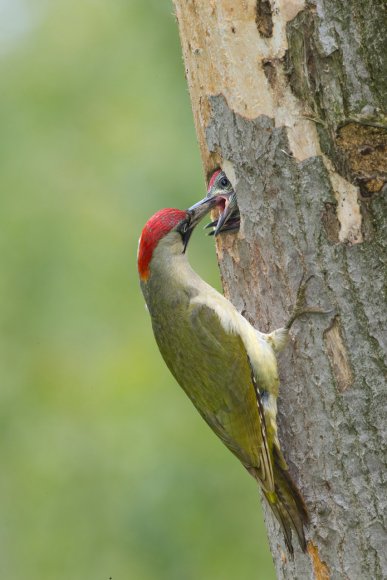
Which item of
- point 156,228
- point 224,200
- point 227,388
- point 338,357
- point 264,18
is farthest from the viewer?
point 156,228

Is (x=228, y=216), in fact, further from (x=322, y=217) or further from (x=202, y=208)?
(x=322, y=217)

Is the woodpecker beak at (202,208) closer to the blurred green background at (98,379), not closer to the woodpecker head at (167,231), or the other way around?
the woodpecker head at (167,231)

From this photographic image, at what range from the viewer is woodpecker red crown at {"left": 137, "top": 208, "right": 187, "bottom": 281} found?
4.71m

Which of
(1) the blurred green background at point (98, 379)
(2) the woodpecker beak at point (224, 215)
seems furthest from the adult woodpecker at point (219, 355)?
(1) the blurred green background at point (98, 379)

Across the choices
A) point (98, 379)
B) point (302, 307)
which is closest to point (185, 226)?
point (302, 307)

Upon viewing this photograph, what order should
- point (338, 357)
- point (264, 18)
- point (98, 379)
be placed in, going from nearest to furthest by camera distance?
1. point (338, 357)
2. point (264, 18)
3. point (98, 379)

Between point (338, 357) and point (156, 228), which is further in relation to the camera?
point (156, 228)

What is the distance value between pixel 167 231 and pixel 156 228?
64 millimetres

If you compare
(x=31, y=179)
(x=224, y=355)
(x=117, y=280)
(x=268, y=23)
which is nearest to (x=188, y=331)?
(x=224, y=355)

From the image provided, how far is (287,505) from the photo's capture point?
3.83 m

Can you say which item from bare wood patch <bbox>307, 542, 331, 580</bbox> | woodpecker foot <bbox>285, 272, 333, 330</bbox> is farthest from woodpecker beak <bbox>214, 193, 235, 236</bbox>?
bare wood patch <bbox>307, 542, 331, 580</bbox>

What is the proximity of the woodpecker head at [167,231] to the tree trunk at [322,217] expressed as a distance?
74 cm

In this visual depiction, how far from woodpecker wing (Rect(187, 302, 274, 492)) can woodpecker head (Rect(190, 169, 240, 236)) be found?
1.30 feet

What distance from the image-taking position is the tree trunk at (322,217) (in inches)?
141
